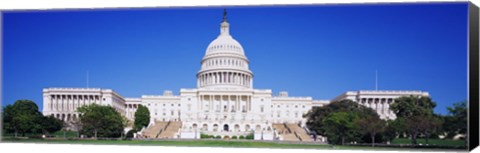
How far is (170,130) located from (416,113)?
35.3 feet

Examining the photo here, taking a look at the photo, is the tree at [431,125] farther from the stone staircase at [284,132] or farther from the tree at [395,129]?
the stone staircase at [284,132]

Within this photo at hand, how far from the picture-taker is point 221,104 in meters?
39.3

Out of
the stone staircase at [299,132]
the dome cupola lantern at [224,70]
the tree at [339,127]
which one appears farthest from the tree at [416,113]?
the dome cupola lantern at [224,70]

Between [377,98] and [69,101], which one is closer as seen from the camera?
[377,98]

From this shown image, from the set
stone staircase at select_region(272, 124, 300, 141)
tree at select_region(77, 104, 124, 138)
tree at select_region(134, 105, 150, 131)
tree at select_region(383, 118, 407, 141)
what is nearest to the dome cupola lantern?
stone staircase at select_region(272, 124, 300, 141)

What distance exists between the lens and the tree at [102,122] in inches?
1148

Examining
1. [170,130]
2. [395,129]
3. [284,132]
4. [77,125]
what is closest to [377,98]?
[395,129]

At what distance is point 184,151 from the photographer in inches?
940

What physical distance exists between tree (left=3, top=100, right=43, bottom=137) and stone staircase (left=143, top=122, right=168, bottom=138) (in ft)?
13.8

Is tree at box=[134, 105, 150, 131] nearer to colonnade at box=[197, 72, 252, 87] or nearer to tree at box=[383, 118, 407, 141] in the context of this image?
colonnade at box=[197, 72, 252, 87]

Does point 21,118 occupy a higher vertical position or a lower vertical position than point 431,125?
higher

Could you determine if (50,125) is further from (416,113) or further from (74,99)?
(416,113)

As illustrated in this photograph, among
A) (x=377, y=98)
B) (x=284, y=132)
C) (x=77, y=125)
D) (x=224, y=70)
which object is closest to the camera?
(x=377, y=98)

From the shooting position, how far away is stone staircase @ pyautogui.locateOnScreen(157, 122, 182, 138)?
30078mm
